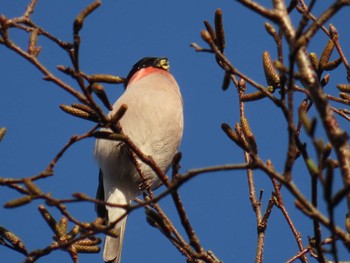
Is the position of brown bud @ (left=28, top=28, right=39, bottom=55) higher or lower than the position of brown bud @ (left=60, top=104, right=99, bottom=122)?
higher

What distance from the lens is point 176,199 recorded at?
210cm

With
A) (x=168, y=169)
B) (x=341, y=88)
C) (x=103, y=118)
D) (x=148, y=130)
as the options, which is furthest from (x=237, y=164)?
(x=168, y=169)

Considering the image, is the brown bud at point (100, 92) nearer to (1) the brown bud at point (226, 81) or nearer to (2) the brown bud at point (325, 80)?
(1) the brown bud at point (226, 81)

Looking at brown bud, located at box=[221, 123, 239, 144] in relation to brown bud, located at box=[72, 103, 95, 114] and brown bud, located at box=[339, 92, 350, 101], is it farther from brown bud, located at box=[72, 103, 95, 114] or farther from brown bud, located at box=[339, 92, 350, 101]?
brown bud, located at box=[339, 92, 350, 101]

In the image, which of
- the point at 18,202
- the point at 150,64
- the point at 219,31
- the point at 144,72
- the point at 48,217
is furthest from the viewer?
the point at 150,64

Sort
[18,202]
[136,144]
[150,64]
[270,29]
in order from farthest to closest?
[150,64] < [136,144] < [270,29] < [18,202]

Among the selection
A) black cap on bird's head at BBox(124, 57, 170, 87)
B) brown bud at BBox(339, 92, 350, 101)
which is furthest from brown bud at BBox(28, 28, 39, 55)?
black cap on bird's head at BBox(124, 57, 170, 87)

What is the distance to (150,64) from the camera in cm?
523

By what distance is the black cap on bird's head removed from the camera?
5.20 metres

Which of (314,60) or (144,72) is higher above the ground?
(144,72)

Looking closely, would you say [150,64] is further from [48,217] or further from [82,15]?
[82,15]

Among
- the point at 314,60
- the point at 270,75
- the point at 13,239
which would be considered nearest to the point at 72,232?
the point at 13,239

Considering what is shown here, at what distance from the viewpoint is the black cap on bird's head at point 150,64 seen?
17.1ft

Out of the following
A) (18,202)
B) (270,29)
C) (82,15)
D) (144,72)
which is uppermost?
(144,72)
